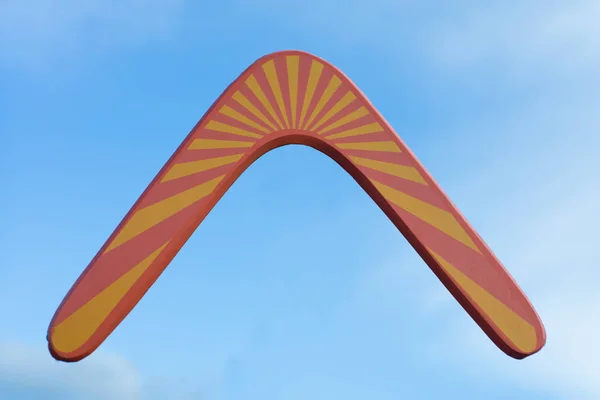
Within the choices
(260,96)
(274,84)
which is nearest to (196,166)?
(260,96)

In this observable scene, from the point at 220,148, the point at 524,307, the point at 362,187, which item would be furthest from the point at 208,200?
the point at 524,307

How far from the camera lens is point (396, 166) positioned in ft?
13.3

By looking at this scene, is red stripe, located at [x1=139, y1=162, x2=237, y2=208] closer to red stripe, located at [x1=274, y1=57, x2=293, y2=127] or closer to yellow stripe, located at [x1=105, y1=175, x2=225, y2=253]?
yellow stripe, located at [x1=105, y1=175, x2=225, y2=253]

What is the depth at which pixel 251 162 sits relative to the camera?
4.09 meters

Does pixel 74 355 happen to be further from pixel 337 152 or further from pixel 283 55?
pixel 283 55

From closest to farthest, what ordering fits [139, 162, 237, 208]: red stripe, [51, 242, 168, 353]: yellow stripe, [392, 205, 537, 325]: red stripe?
[51, 242, 168, 353]: yellow stripe, [392, 205, 537, 325]: red stripe, [139, 162, 237, 208]: red stripe

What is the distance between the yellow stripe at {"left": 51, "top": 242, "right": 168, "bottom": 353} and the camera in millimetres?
3510

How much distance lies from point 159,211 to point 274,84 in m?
1.02

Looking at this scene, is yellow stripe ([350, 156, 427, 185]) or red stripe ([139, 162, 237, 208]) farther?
yellow stripe ([350, 156, 427, 185])

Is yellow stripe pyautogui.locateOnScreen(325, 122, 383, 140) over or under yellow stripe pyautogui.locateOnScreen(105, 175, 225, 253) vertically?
over

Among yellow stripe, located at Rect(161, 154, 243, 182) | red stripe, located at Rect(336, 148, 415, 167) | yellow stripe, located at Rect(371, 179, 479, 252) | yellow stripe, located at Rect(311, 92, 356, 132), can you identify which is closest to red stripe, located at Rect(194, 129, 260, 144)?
yellow stripe, located at Rect(161, 154, 243, 182)

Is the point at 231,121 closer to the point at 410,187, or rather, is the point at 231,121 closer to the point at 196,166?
the point at 196,166

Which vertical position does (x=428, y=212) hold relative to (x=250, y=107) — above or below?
below

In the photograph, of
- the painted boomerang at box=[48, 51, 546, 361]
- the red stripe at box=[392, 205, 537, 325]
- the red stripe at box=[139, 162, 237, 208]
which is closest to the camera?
the painted boomerang at box=[48, 51, 546, 361]
